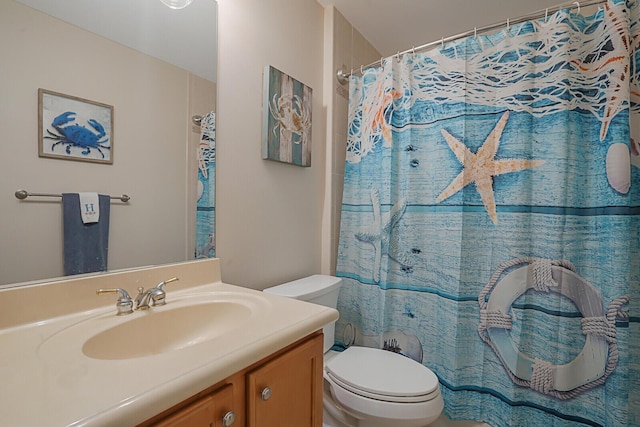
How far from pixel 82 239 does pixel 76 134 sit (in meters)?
0.29

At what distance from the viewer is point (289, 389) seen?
0.75 m

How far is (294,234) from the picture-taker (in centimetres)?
159

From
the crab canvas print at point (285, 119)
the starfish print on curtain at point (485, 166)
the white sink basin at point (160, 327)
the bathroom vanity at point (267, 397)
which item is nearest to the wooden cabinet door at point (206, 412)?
the bathroom vanity at point (267, 397)

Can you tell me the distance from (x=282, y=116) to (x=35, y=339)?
3.82ft

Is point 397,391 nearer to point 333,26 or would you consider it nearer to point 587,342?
point 587,342

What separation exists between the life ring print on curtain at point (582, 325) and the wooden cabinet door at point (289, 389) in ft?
3.13

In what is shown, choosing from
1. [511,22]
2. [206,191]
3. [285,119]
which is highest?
[511,22]

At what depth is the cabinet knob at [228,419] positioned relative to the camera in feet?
1.96

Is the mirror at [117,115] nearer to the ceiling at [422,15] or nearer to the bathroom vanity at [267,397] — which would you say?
the bathroom vanity at [267,397]

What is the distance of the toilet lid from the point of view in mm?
1138

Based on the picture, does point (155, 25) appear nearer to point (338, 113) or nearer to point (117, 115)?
point (117, 115)

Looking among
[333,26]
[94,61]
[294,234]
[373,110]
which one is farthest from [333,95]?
[94,61]

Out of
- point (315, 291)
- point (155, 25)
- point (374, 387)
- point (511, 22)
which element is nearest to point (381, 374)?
point (374, 387)

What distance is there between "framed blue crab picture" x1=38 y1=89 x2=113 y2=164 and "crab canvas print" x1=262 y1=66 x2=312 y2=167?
618mm
